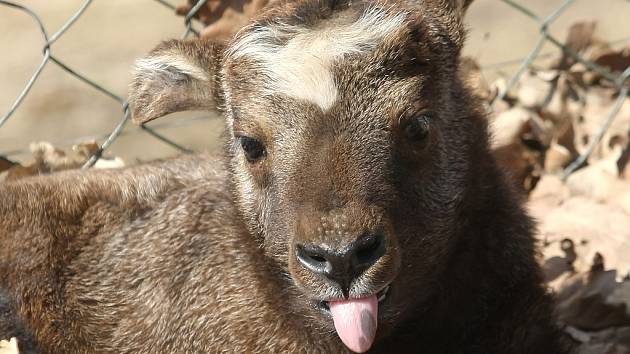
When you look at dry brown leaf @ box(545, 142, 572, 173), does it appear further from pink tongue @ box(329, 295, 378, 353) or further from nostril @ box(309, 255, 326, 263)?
nostril @ box(309, 255, 326, 263)

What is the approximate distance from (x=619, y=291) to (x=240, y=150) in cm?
201

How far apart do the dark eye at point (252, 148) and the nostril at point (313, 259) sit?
24.2 inches

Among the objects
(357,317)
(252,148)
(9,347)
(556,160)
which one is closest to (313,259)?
(357,317)

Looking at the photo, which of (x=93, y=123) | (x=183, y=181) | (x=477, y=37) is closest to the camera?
(x=183, y=181)

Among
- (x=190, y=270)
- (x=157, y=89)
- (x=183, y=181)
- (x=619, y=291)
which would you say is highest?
(x=157, y=89)

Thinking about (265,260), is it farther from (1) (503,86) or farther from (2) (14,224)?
(1) (503,86)

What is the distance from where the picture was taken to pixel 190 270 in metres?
5.41

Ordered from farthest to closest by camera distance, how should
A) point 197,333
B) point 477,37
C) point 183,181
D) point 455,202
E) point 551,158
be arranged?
point 477,37
point 551,158
point 183,181
point 197,333
point 455,202

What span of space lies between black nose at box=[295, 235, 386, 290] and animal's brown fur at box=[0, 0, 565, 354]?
34 millimetres

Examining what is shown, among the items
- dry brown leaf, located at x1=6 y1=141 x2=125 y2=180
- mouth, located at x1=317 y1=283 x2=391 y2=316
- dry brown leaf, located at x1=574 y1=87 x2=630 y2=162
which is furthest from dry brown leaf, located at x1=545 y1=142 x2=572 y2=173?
mouth, located at x1=317 y1=283 x2=391 y2=316

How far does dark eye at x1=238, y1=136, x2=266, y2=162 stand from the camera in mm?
4824

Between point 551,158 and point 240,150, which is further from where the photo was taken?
point 551,158

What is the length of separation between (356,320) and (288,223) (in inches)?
18.0

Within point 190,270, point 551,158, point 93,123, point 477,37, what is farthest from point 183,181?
point 477,37
